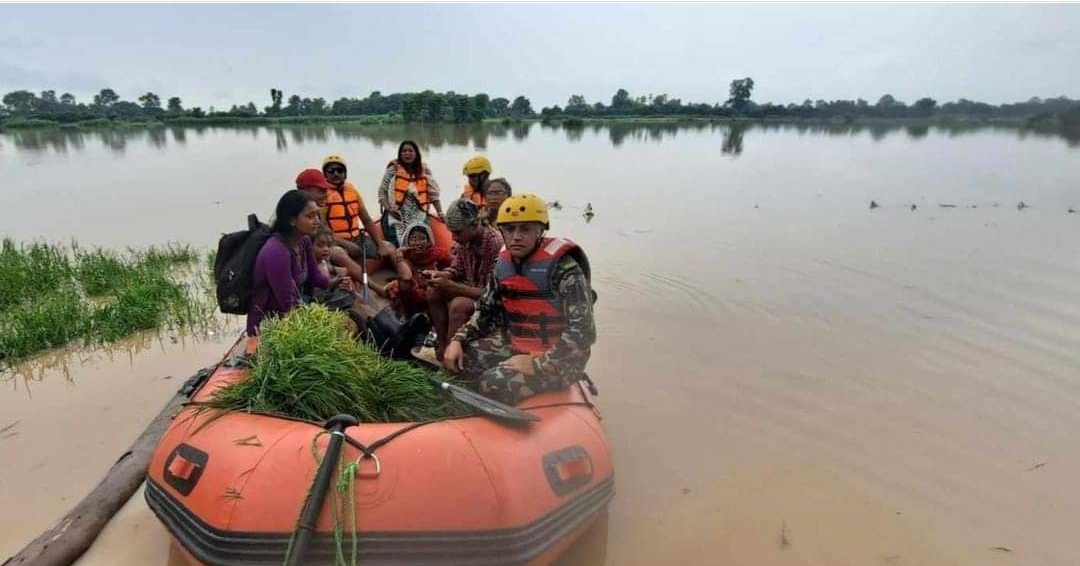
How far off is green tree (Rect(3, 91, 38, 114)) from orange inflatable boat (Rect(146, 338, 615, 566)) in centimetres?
8383

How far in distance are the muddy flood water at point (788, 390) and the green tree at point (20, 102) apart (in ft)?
246

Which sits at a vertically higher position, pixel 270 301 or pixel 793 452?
pixel 270 301

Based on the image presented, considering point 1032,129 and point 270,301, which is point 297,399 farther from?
point 1032,129

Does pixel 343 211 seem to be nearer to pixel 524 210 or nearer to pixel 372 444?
pixel 524 210

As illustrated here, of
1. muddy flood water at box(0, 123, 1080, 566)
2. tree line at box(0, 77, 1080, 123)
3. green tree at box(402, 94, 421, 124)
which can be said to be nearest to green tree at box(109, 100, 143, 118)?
tree line at box(0, 77, 1080, 123)

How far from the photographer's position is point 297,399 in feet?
8.52

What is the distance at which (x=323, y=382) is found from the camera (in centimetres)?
266

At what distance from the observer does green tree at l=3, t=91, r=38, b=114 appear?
65375 millimetres

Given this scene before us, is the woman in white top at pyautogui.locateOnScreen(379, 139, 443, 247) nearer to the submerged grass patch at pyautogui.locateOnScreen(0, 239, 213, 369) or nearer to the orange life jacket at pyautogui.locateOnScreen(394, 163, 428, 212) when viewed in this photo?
the orange life jacket at pyautogui.locateOnScreen(394, 163, 428, 212)

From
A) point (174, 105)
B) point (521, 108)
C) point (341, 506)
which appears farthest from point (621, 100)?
point (341, 506)

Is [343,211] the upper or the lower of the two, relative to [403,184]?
lower

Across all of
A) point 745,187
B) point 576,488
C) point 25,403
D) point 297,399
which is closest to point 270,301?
point 297,399

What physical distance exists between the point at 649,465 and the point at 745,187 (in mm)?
13224

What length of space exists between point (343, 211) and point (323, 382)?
119 inches
